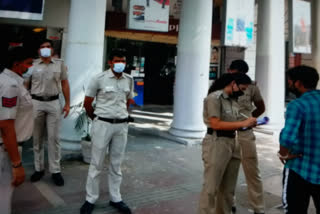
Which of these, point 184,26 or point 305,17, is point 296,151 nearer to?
point 184,26

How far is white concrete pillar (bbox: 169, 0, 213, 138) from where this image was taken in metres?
7.82

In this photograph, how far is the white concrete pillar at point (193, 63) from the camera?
308 inches

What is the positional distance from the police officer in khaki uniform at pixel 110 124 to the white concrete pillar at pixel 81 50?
2.24m

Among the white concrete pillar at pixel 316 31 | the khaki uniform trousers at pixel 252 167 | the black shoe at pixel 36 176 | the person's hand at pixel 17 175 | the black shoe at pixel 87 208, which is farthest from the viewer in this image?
the white concrete pillar at pixel 316 31

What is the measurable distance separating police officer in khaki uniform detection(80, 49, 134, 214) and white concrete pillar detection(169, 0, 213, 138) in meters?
3.93

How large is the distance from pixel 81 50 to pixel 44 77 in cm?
159

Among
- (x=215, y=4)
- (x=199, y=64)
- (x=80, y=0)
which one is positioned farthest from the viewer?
(x=215, y=4)

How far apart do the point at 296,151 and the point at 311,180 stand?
0.85 feet

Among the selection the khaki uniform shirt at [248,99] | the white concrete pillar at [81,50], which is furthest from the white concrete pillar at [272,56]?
the khaki uniform shirt at [248,99]

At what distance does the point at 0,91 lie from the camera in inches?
105

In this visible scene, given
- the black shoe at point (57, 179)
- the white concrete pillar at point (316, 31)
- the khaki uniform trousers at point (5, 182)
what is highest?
the white concrete pillar at point (316, 31)

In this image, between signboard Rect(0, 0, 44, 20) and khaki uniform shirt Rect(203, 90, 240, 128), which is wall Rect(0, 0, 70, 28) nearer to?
signboard Rect(0, 0, 44, 20)

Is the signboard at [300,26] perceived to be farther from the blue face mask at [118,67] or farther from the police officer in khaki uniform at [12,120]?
the police officer in khaki uniform at [12,120]

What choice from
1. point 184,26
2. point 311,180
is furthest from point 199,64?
point 311,180
